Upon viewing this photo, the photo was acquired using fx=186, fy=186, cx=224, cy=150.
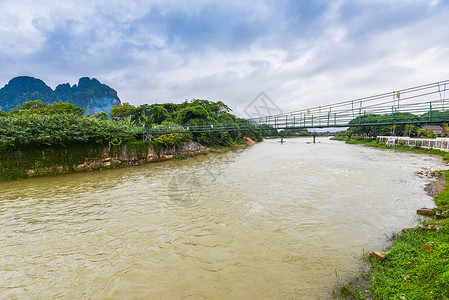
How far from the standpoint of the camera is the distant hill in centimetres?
13332

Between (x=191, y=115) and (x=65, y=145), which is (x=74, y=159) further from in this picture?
(x=191, y=115)

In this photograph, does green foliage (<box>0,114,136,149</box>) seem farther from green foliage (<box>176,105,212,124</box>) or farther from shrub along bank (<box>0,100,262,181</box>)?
green foliage (<box>176,105,212,124</box>)

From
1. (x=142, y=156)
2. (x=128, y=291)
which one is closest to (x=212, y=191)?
(x=128, y=291)

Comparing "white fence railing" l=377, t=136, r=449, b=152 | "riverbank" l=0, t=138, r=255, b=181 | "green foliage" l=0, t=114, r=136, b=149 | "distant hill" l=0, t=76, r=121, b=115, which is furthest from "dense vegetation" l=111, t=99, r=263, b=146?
"distant hill" l=0, t=76, r=121, b=115

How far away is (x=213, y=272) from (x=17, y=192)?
523 inches

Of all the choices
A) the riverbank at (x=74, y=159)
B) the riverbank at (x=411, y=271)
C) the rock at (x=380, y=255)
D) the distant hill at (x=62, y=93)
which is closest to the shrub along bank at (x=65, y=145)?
the riverbank at (x=74, y=159)

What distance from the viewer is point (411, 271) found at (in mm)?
3346

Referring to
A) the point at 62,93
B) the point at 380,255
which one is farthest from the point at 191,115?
the point at 62,93

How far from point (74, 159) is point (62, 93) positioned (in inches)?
7664

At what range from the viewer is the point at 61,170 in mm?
15109

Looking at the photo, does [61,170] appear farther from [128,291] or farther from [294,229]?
[294,229]

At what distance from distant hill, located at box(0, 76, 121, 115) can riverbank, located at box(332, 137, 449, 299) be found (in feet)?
558

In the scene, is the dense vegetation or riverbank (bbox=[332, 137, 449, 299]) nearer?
riverbank (bbox=[332, 137, 449, 299])

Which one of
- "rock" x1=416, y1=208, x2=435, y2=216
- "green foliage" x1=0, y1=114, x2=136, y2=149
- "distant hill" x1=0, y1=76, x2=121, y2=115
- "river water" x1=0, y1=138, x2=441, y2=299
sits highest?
"distant hill" x1=0, y1=76, x2=121, y2=115
